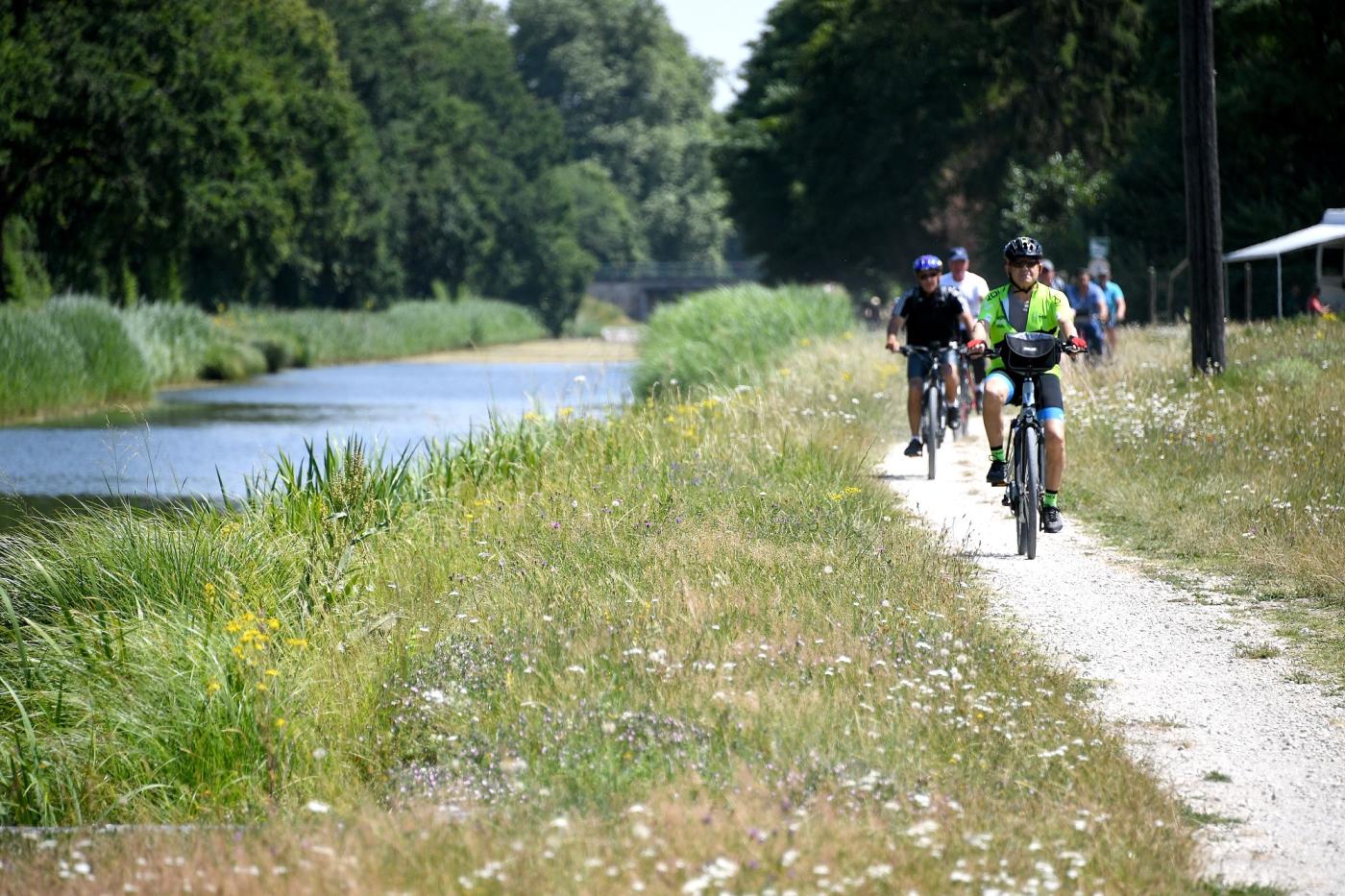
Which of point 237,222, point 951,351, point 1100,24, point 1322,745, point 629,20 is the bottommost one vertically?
point 1322,745

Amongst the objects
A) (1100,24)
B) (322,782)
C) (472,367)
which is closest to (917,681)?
(322,782)

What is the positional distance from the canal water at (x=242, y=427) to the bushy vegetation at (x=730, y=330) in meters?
1.06

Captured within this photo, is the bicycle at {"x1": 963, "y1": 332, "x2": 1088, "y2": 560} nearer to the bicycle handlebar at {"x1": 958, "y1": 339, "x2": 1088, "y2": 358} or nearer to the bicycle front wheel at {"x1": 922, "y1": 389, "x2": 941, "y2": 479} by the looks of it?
the bicycle handlebar at {"x1": 958, "y1": 339, "x2": 1088, "y2": 358}

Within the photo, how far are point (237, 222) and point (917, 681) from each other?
41.4 meters

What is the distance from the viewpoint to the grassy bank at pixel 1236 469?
972 cm

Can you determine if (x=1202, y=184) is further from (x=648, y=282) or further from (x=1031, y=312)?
(x=648, y=282)

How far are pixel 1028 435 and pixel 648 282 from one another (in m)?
108

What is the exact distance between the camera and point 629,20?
4867 inches

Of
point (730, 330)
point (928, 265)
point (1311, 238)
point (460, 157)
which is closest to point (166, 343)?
point (730, 330)

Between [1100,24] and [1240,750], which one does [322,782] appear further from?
[1100,24]

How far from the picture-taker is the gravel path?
5250 millimetres

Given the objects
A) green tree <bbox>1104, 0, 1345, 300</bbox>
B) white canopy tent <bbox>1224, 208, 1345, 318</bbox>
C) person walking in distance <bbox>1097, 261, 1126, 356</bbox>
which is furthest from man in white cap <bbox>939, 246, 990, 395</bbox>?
green tree <bbox>1104, 0, 1345, 300</bbox>

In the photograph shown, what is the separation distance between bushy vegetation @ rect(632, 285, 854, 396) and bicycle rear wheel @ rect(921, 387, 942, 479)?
11.7 m

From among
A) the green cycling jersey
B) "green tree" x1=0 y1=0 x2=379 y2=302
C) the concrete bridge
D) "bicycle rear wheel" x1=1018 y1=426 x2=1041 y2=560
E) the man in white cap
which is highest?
"green tree" x1=0 y1=0 x2=379 y2=302
